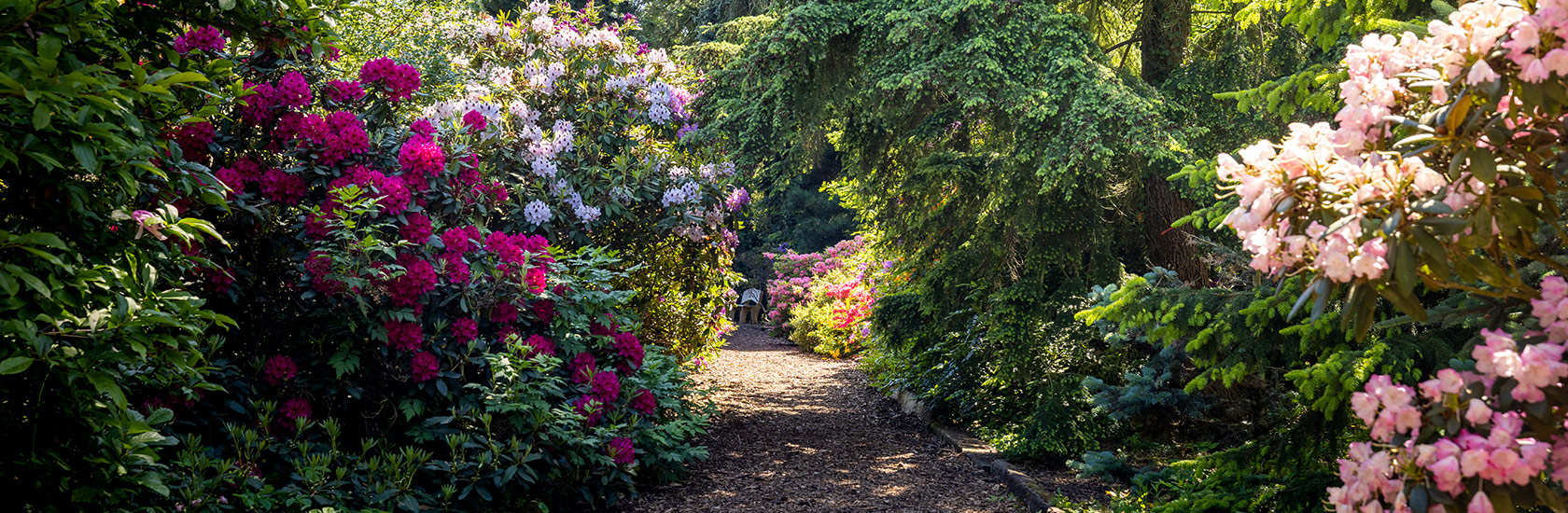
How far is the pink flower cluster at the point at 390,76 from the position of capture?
12.2ft

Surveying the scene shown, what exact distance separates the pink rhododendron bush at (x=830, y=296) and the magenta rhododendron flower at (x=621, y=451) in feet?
15.8

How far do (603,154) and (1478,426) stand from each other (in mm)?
4502

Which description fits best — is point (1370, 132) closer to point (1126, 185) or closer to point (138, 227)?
point (138, 227)

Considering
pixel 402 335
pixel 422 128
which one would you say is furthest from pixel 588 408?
pixel 422 128

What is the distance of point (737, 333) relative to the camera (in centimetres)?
1605

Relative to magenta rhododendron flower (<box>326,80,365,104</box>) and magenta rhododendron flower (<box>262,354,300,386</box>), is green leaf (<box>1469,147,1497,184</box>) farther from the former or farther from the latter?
magenta rhododendron flower (<box>326,80,365,104</box>)

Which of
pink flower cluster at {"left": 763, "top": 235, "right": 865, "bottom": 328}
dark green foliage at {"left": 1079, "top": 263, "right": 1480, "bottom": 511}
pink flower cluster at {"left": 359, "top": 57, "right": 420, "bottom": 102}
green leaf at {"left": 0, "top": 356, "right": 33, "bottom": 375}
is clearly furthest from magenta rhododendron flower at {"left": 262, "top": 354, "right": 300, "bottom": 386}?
pink flower cluster at {"left": 763, "top": 235, "right": 865, "bottom": 328}

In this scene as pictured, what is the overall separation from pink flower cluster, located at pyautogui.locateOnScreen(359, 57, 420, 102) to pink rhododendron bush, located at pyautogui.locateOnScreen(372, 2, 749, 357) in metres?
0.40

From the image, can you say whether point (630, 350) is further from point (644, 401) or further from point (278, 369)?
point (278, 369)

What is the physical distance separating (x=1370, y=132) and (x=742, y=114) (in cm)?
465

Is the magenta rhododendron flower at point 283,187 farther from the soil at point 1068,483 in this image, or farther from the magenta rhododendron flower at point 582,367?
the soil at point 1068,483

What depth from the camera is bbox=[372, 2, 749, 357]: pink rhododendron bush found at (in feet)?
15.2

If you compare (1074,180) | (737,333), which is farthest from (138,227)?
(737,333)

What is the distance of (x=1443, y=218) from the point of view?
136 cm
